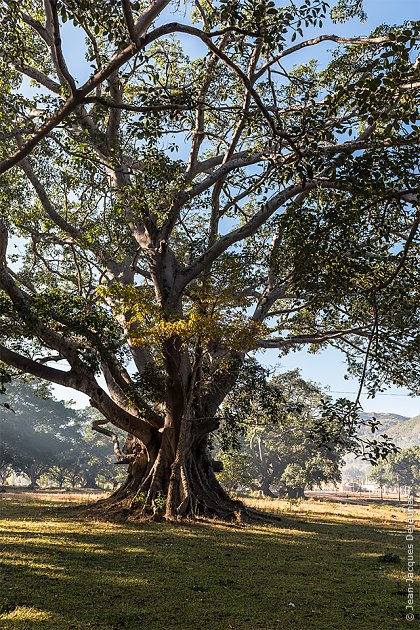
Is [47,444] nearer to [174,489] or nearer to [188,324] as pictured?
[174,489]

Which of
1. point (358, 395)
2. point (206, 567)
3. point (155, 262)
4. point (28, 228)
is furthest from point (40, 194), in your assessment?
point (358, 395)

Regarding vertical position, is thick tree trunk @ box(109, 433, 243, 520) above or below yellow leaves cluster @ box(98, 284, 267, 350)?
below

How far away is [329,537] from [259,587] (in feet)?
24.6

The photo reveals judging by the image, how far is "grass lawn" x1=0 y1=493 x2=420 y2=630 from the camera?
4793 mm

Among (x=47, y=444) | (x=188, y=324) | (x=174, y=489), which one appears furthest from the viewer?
(x=47, y=444)

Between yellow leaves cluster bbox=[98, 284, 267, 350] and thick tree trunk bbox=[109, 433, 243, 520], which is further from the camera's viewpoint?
thick tree trunk bbox=[109, 433, 243, 520]

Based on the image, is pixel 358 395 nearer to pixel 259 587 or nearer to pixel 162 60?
pixel 259 587

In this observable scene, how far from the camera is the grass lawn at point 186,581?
4.79 m

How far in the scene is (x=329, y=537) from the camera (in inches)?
510

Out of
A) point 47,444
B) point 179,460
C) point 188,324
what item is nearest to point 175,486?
point 179,460

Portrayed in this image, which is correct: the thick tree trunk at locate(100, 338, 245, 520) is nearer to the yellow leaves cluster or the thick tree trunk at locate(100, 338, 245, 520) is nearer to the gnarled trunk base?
the gnarled trunk base

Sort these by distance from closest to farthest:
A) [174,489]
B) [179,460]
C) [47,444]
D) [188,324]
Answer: [188,324], [174,489], [179,460], [47,444]

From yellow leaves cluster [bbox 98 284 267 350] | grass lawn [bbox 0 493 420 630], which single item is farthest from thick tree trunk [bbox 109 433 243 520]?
yellow leaves cluster [bbox 98 284 267 350]

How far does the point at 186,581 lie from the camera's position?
251 inches
